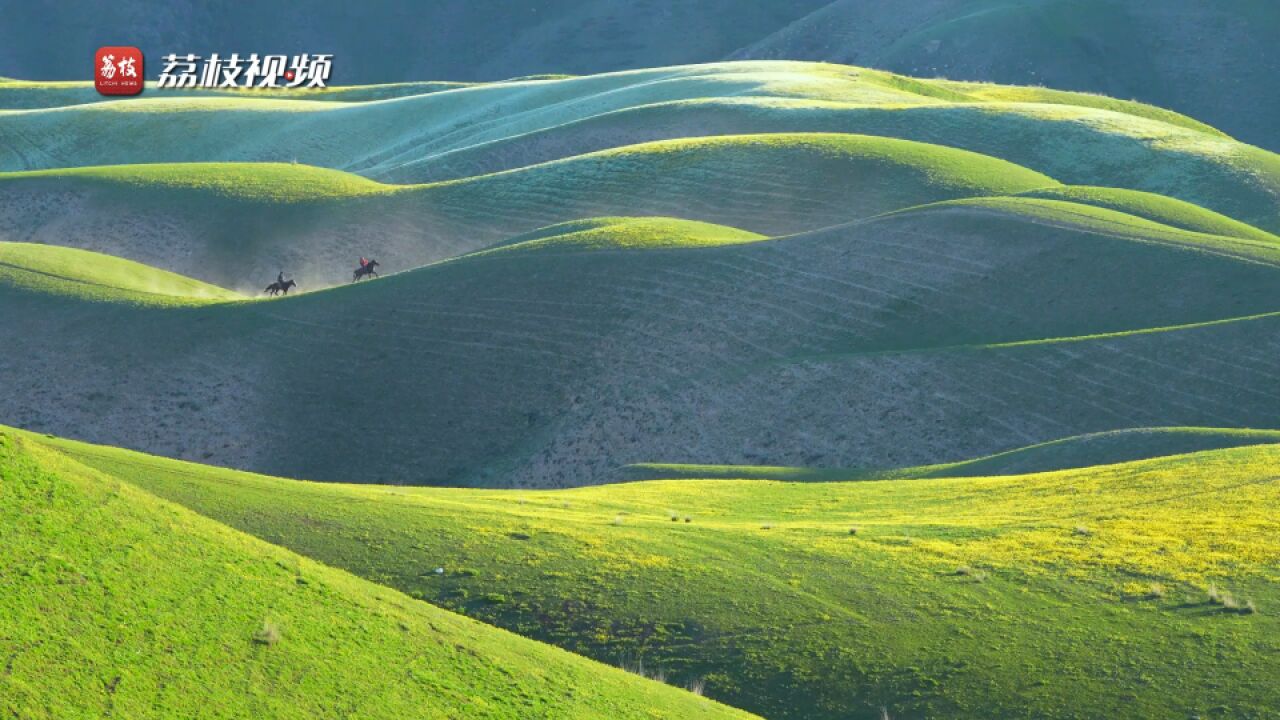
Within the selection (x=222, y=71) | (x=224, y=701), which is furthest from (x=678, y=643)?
(x=222, y=71)

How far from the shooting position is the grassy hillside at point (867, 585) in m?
21.5

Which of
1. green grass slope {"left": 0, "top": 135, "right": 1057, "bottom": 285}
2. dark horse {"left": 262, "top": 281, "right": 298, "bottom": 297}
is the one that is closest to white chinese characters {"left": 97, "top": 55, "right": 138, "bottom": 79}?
green grass slope {"left": 0, "top": 135, "right": 1057, "bottom": 285}

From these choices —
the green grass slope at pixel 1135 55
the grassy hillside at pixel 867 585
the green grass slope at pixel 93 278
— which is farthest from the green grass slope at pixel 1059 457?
the green grass slope at pixel 1135 55

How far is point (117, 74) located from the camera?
471 feet

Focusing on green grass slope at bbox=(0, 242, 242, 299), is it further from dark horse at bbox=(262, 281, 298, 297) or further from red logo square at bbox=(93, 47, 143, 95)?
red logo square at bbox=(93, 47, 143, 95)

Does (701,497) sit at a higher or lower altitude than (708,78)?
lower

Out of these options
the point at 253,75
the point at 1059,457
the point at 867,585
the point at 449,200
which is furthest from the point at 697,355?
the point at 253,75

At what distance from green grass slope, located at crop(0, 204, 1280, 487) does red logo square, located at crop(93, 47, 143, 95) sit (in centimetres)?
8263

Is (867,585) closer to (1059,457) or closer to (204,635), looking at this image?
(204,635)

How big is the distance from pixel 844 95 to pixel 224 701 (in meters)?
101

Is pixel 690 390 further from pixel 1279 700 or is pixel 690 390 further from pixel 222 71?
pixel 222 71

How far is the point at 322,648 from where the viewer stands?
16688mm

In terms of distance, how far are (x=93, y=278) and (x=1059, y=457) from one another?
138ft

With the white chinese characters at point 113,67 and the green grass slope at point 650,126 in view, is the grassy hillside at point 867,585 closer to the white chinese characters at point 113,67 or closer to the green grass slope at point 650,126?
the green grass slope at point 650,126
